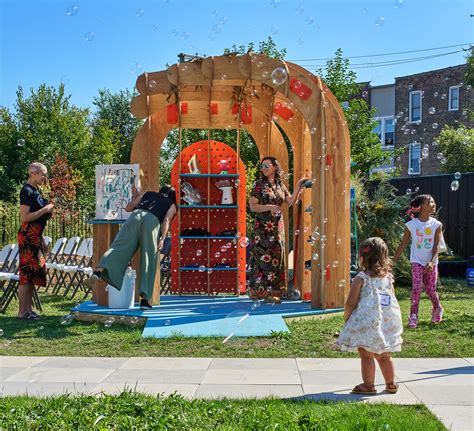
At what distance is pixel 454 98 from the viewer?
104 ft

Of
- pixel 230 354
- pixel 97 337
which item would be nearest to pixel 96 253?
pixel 97 337

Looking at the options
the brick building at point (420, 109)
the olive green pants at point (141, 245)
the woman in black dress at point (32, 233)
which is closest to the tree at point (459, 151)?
the brick building at point (420, 109)

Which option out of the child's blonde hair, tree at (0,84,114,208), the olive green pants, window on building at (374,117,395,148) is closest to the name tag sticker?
the child's blonde hair

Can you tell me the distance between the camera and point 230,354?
5902 millimetres

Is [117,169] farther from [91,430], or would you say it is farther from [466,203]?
[466,203]

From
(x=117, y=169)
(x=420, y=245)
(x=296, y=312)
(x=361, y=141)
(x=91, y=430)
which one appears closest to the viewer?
(x=91, y=430)

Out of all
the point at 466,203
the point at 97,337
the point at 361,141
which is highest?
the point at 361,141

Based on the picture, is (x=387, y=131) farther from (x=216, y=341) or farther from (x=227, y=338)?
(x=216, y=341)

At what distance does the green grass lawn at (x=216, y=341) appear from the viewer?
600 cm

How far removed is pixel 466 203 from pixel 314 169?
8643 mm

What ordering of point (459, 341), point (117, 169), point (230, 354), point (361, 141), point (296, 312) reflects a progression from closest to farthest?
point (230, 354)
point (459, 341)
point (296, 312)
point (117, 169)
point (361, 141)

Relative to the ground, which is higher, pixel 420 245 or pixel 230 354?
pixel 420 245

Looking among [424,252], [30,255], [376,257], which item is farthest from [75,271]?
[376,257]

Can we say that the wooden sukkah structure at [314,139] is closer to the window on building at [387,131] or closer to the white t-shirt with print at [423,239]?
the white t-shirt with print at [423,239]
